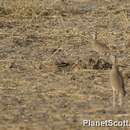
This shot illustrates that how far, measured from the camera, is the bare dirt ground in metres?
8.45

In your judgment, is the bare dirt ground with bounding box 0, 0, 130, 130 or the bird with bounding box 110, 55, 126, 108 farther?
the bare dirt ground with bounding box 0, 0, 130, 130

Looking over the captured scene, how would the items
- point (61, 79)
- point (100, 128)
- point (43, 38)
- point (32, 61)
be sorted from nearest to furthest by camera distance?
point (100, 128) < point (61, 79) < point (32, 61) < point (43, 38)

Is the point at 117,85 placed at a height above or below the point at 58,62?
below

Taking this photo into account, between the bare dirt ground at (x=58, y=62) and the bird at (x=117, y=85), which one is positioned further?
the bare dirt ground at (x=58, y=62)

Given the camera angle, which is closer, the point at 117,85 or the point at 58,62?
the point at 117,85

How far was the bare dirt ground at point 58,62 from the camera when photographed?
27.7ft

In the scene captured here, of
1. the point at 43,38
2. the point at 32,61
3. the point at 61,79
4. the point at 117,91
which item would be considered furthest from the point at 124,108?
the point at 43,38

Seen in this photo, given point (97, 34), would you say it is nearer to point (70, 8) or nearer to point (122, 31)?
point (122, 31)

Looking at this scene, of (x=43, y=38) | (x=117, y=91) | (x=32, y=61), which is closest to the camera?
(x=117, y=91)

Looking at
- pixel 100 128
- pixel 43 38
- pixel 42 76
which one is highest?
pixel 43 38

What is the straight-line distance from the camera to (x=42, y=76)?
1048 centimetres

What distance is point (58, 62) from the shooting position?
1123 cm

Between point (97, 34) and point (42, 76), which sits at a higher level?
point (97, 34)

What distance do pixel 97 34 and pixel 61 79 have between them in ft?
11.8
